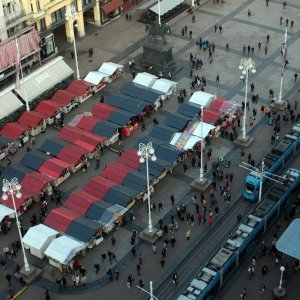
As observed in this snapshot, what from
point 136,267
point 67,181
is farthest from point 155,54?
point 136,267

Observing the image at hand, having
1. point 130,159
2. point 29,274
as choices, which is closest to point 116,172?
point 130,159

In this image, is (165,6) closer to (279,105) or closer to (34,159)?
(279,105)

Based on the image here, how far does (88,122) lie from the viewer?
75.6 m

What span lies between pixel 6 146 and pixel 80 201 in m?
14.3

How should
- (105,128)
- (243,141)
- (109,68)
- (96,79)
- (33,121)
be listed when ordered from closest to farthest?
(243,141) < (105,128) < (33,121) < (96,79) < (109,68)

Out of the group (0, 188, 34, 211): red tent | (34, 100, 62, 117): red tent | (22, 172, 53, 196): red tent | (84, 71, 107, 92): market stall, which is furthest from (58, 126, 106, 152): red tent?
(84, 71, 107, 92): market stall

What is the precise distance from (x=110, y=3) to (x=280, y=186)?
47709mm

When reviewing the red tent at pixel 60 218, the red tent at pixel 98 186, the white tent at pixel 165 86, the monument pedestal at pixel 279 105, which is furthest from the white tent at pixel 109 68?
the red tent at pixel 60 218

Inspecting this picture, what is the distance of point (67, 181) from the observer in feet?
229

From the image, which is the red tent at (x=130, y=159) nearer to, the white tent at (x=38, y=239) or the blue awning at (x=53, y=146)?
the blue awning at (x=53, y=146)

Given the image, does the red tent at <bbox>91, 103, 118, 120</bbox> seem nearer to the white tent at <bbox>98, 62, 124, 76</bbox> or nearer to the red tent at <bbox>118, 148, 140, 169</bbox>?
the red tent at <bbox>118, 148, 140, 169</bbox>

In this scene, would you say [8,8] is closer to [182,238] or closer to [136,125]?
[136,125]

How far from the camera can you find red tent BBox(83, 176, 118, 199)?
65.2m

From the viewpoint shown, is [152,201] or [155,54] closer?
[152,201]
